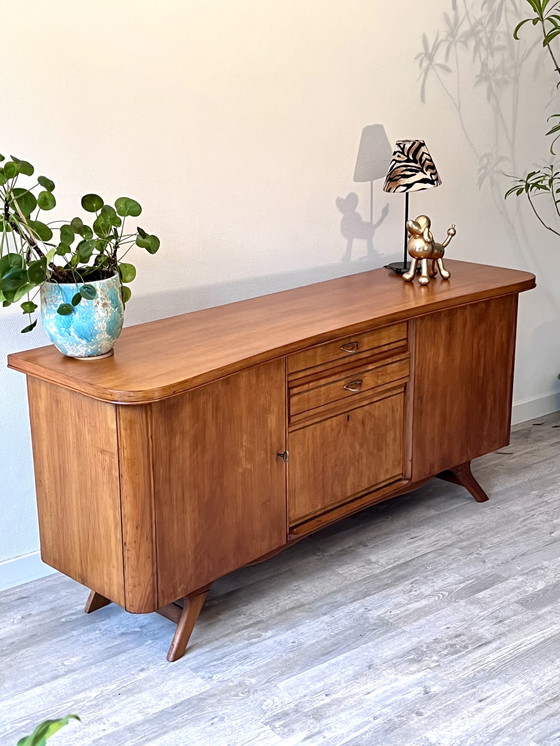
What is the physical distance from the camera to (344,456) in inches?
100

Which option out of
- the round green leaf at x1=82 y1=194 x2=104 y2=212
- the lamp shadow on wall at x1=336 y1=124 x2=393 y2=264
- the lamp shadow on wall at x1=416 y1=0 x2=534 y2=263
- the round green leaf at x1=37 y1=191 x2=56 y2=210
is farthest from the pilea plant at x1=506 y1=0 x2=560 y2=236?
the round green leaf at x1=37 y1=191 x2=56 y2=210

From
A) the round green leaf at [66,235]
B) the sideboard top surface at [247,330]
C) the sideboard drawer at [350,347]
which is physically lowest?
the sideboard drawer at [350,347]

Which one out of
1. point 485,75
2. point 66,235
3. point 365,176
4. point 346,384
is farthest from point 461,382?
point 66,235

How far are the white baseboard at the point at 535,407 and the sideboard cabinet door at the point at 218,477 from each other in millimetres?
1708

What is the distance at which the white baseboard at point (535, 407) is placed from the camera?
12.4ft

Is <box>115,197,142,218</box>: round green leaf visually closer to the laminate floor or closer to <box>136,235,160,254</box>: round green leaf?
<box>136,235,160,254</box>: round green leaf

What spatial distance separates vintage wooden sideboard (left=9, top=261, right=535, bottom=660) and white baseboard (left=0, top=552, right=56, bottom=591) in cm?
26

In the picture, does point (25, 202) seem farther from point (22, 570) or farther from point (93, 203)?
A: point (22, 570)

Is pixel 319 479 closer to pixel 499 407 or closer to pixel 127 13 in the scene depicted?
pixel 499 407

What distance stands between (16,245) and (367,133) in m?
1.32

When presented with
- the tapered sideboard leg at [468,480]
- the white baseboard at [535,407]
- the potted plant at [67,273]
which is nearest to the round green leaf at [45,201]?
the potted plant at [67,273]

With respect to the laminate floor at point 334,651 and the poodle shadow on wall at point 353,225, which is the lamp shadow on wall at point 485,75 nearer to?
the poodle shadow on wall at point 353,225

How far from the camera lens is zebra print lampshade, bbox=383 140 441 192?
9.23 feet

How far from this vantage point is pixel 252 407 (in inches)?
87.4
